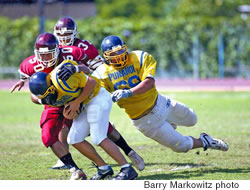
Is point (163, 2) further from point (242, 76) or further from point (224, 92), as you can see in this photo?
point (224, 92)

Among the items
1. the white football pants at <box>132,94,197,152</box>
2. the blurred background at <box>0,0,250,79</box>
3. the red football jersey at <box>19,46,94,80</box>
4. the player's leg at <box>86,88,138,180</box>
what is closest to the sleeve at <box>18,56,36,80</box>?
the red football jersey at <box>19,46,94,80</box>

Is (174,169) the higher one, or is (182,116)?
(182,116)

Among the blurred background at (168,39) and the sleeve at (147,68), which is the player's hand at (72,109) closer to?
the sleeve at (147,68)

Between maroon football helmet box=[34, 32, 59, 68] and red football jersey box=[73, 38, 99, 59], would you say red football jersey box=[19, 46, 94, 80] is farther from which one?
red football jersey box=[73, 38, 99, 59]

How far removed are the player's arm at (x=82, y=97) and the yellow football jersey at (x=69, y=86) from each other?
33mm

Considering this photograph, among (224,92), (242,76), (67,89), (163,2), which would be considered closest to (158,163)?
(67,89)

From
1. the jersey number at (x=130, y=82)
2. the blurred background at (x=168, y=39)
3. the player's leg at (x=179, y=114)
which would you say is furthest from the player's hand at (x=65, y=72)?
the blurred background at (x=168, y=39)

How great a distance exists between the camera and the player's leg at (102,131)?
502 cm

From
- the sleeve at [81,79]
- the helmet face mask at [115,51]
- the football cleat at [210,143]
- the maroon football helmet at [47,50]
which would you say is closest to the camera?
the sleeve at [81,79]

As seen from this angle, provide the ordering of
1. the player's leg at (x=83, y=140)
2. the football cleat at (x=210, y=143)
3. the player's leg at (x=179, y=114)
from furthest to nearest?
the football cleat at (x=210, y=143) < the player's leg at (x=179, y=114) < the player's leg at (x=83, y=140)

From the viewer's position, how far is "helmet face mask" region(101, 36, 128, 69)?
5.48 meters

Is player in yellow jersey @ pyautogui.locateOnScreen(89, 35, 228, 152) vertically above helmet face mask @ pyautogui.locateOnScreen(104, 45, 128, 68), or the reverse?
helmet face mask @ pyautogui.locateOnScreen(104, 45, 128, 68)

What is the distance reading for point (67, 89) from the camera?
4.90 m

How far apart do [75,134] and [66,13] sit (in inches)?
783
